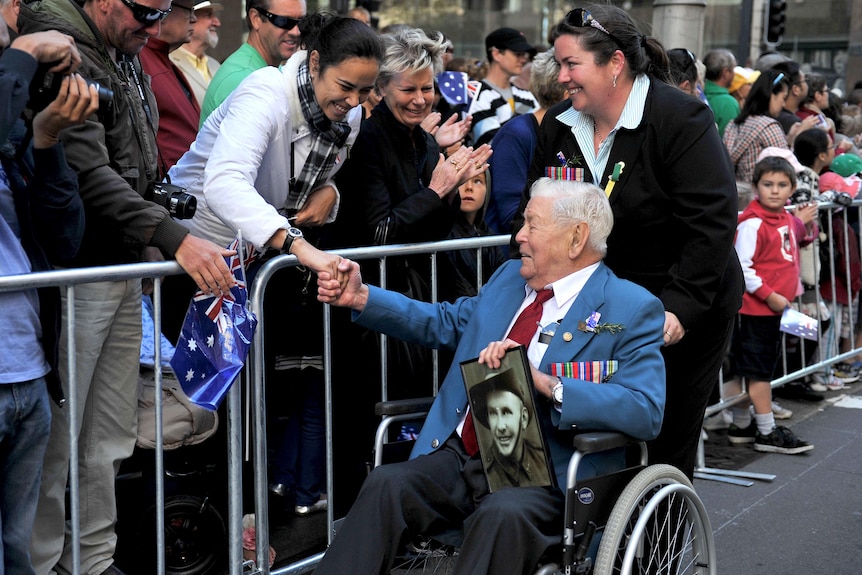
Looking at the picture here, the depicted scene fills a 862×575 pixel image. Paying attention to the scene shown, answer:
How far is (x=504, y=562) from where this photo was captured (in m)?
2.81

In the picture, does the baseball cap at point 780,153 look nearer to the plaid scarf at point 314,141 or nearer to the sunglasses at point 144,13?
the plaid scarf at point 314,141

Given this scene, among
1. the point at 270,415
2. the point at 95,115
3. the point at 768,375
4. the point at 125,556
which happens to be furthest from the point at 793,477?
the point at 95,115

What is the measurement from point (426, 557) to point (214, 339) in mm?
926

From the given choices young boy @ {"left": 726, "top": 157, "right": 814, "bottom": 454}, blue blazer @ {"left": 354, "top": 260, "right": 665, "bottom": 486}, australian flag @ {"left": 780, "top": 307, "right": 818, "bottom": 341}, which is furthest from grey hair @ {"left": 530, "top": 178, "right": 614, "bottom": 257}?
australian flag @ {"left": 780, "top": 307, "right": 818, "bottom": 341}

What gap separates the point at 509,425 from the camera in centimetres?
299

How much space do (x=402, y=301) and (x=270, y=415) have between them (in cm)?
119

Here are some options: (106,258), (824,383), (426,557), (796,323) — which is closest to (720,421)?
(796,323)

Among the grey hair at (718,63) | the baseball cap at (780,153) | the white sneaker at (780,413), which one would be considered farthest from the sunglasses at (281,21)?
the grey hair at (718,63)

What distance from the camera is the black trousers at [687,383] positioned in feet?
11.8

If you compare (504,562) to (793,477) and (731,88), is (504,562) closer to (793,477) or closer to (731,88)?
(793,477)

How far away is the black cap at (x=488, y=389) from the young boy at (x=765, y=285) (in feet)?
10.2

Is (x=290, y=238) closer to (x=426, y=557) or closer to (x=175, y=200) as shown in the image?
(x=175, y=200)

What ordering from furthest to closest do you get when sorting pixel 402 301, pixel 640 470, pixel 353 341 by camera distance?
1. pixel 353 341
2. pixel 402 301
3. pixel 640 470

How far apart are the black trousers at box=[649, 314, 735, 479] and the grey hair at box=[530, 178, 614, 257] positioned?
534 mm
